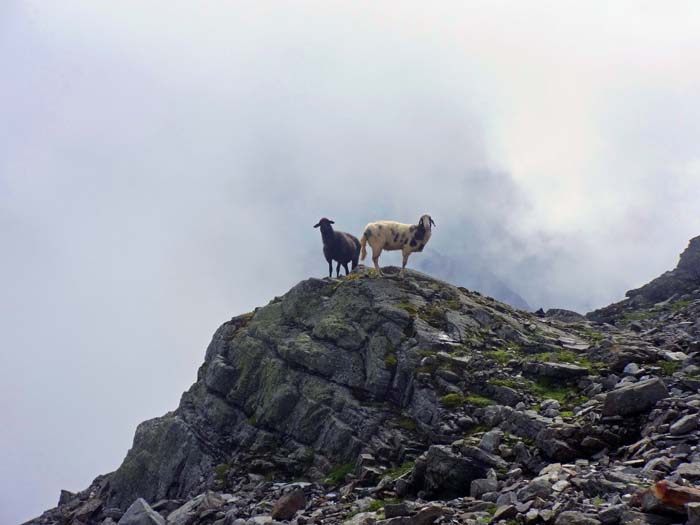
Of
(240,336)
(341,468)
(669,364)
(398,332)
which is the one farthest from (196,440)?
(669,364)

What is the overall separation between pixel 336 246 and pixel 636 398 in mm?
20591

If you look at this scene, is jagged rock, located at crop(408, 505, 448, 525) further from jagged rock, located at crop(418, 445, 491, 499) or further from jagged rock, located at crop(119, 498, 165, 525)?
jagged rock, located at crop(119, 498, 165, 525)

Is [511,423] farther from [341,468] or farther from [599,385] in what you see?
[341,468]

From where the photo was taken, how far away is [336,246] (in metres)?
33.1

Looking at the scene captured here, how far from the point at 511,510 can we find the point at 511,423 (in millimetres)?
6558

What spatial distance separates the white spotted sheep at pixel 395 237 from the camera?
29.7 metres

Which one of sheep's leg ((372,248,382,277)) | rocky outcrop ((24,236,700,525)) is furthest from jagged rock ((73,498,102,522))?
sheep's leg ((372,248,382,277))

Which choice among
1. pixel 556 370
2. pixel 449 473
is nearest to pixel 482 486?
pixel 449 473

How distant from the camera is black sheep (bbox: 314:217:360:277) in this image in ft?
108

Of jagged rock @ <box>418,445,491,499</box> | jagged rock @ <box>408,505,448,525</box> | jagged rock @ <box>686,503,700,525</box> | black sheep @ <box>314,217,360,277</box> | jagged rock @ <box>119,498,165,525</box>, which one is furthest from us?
black sheep @ <box>314,217,360,277</box>

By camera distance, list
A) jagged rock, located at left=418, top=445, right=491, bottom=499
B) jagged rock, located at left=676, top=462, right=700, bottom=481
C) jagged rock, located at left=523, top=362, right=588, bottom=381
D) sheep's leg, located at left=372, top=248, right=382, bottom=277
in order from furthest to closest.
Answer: sheep's leg, located at left=372, top=248, right=382, bottom=277, jagged rock, located at left=523, top=362, right=588, bottom=381, jagged rock, located at left=418, top=445, right=491, bottom=499, jagged rock, located at left=676, top=462, right=700, bottom=481

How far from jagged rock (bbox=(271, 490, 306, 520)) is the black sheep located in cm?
1717

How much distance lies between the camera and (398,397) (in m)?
22.0

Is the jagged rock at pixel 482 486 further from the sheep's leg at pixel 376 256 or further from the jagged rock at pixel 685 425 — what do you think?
the sheep's leg at pixel 376 256
